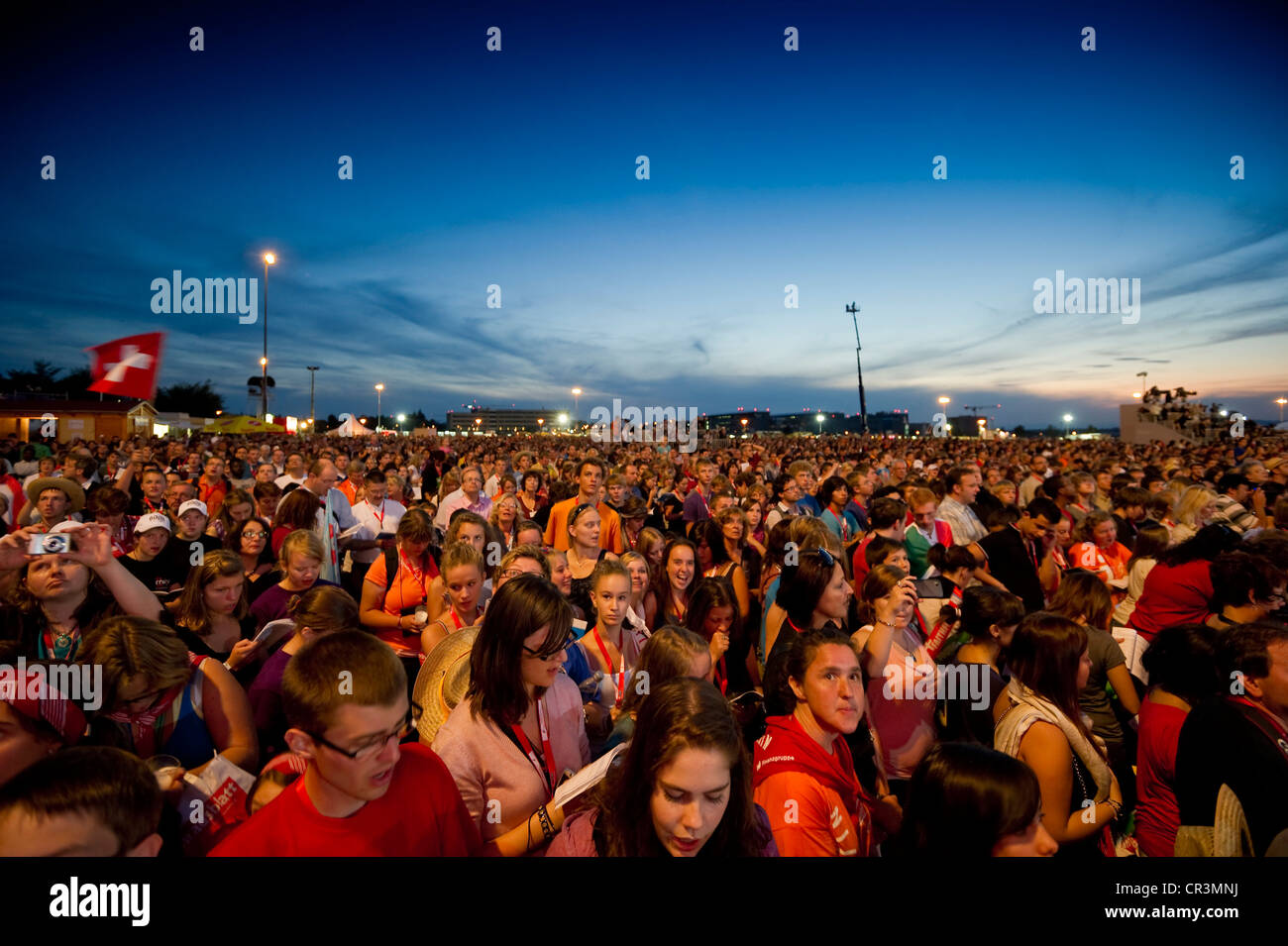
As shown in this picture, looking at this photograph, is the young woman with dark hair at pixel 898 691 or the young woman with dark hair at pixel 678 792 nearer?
the young woman with dark hair at pixel 678 792

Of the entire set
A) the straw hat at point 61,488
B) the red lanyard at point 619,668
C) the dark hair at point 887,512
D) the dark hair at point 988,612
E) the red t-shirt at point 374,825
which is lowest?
the red lanyard at point 619,668

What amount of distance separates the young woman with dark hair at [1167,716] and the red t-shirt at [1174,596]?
169cm

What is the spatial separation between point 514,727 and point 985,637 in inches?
110

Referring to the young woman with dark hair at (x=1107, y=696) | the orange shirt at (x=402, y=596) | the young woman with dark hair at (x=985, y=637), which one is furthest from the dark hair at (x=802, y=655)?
the orange shirt at (x=402, y=596)

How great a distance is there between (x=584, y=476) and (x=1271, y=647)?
5384mm

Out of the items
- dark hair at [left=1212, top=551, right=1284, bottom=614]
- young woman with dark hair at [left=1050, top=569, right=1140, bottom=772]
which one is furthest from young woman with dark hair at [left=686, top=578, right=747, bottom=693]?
dark hair at [left=1212, top=551, right=1284, bottom=614]

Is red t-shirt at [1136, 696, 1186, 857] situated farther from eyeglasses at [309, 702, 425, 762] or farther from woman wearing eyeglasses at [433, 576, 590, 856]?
eyeglasses at [309, 702, 425, 762]

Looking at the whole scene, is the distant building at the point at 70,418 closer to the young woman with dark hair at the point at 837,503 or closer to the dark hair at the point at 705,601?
the young woman with dark hair at the point at 837,503

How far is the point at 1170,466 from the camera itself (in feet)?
39.5

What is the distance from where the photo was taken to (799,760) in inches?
88.7

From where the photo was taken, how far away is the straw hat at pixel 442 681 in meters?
2.49

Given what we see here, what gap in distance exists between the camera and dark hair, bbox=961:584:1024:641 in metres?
3.38

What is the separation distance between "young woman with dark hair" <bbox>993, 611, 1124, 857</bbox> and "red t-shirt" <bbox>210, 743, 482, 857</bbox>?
90.8 inches

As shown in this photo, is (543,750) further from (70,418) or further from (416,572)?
(70,418)
